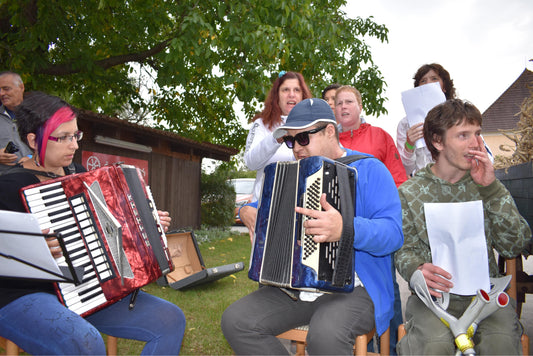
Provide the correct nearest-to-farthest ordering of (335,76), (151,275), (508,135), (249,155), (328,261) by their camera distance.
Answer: (328,261)
(151,275)
(508,135)
(249,155)
(335,76)

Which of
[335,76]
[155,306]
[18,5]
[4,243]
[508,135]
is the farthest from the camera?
[335,76]

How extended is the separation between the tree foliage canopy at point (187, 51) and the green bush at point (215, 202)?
2.73 metres

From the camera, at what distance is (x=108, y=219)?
86.7 inches

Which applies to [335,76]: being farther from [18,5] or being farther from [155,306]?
[155,306]

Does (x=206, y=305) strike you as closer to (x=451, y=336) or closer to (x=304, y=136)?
(x=304, y=136)

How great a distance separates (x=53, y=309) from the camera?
206 cm

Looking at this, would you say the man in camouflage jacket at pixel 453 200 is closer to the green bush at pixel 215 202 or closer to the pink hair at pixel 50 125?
the pink hair at pixel 50 125

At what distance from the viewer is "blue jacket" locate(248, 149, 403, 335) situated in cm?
221

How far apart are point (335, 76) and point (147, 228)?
791 cm

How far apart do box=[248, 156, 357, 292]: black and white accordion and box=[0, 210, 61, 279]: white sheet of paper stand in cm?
108

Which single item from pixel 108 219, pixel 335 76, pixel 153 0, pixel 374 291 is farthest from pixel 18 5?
pixel 374 291

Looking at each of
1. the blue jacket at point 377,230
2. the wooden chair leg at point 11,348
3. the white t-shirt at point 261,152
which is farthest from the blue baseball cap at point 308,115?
the wooden chair leg at point 11,348

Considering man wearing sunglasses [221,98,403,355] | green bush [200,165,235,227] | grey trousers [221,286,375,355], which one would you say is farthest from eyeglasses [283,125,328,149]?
green bush [200,165,235,227]

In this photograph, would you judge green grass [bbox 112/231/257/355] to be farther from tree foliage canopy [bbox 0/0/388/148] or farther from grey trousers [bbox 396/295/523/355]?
tree foliage canopy [bbox 0/0/388/148]
